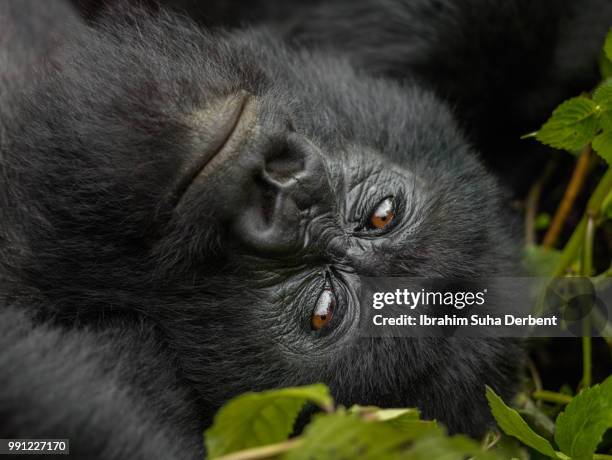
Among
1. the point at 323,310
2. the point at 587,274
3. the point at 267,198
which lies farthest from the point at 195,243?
the point at 587,274

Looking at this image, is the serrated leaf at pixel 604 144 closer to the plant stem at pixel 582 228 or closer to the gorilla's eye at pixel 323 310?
the plant stem at pixel 582 228

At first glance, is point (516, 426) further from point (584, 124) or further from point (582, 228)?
point (582, 228)

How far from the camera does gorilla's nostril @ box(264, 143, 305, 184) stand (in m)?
2.12

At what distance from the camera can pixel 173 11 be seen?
2.49 m

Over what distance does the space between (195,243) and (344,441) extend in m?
0.89

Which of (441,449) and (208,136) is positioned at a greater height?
(208,136)

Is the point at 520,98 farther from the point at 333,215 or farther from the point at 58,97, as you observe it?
the point at 58,97

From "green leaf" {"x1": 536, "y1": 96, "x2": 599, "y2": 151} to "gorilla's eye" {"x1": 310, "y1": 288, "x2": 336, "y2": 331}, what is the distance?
701mm

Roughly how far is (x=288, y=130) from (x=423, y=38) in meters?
1.32

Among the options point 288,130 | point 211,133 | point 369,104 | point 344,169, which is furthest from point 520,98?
point 211,133

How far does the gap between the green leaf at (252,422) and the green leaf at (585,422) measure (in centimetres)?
70

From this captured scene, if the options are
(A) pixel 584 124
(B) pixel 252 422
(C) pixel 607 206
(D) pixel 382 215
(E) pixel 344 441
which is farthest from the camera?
(C) pixel 607 206

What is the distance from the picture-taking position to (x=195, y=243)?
2078 mm

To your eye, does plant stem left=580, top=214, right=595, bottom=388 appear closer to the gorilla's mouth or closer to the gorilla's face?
the gorilla's face
